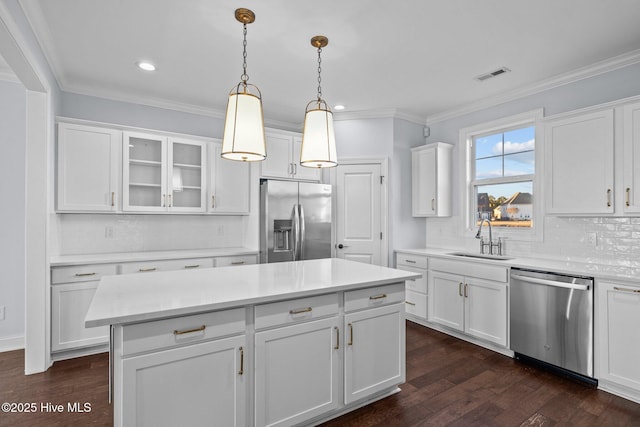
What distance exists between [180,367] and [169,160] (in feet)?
8.68

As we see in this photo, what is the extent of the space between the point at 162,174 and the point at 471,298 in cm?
349

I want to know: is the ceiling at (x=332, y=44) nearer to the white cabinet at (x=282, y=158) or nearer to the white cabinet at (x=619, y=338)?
the white cabinet at (x=282, y=158)

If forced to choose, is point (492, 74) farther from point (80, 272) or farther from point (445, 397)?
point (80, 272)

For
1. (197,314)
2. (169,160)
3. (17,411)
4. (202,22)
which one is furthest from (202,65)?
(17,411)

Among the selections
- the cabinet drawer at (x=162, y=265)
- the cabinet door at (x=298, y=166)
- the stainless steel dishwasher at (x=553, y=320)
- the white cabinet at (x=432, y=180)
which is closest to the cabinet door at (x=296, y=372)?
the stainless steel dishwasher at (x=553, y=320)

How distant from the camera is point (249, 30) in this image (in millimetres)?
2512

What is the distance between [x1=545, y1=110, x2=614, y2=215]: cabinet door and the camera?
108 inches

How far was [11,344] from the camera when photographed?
324 cm

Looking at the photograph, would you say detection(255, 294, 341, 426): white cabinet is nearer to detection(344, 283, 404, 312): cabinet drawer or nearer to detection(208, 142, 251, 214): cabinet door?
detection(344, 283, 404, 312): cabinet drawer

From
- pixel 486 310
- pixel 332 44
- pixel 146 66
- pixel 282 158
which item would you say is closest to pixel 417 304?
pixel 486 310

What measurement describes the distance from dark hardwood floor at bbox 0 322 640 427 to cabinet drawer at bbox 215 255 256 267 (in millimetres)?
1332

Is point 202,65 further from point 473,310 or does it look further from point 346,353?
point 473,310

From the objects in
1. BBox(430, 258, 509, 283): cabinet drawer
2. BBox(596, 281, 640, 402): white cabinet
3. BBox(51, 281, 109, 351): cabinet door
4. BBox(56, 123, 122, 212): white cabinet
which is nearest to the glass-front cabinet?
BBox(56, 123, 122, 212): white cabinet

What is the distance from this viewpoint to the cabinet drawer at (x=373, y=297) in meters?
2.15
